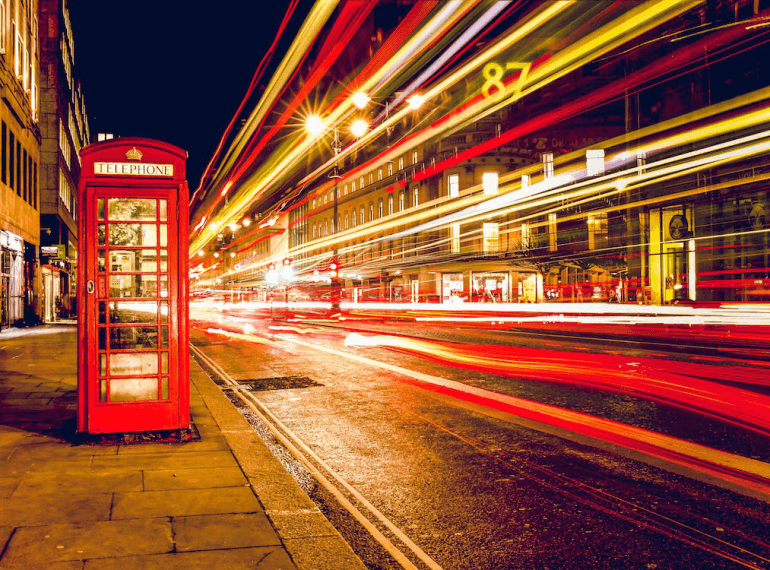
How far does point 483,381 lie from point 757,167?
70.9 feet

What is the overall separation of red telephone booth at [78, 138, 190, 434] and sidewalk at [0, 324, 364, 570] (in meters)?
0.42

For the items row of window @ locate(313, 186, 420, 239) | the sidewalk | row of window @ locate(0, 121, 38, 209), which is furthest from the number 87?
the sidewalk

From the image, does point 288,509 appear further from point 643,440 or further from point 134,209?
point 643,440

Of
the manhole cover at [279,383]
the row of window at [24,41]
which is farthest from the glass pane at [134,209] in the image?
the row of window at [24,41]

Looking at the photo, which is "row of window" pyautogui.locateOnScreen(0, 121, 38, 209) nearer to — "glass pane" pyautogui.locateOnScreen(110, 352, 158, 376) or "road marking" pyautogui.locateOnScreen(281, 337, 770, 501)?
"glass pane" pyautogui.locateOnScreen(110, 352, 158, 376)

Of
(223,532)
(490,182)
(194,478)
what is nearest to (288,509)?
(223,532)

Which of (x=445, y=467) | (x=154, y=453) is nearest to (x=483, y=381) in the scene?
(x=445, y=467)

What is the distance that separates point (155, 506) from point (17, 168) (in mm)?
24674

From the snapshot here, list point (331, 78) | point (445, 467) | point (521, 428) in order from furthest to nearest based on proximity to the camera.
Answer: point (331, 78), point (521, 428), point (445, 467)

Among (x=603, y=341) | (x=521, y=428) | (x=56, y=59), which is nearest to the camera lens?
(x=521, y=428)

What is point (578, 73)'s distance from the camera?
46.2 m

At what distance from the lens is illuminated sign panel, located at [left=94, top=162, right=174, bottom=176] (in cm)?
580

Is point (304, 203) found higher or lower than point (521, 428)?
higher

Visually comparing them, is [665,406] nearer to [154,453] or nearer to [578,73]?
[154,453]
